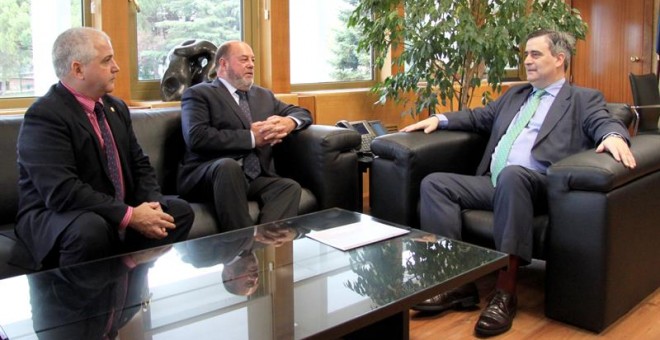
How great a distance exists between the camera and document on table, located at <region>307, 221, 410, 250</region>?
2.06 m

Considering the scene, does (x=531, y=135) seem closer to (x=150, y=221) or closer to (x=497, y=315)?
(x=497, y=315)

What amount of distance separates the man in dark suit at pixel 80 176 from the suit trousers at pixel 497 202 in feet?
3.27

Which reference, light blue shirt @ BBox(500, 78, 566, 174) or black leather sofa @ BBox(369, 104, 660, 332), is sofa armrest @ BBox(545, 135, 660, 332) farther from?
light blue shirt @ BBox(500, 78, 566, 174)

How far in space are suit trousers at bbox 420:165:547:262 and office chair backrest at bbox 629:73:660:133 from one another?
272 centimetres

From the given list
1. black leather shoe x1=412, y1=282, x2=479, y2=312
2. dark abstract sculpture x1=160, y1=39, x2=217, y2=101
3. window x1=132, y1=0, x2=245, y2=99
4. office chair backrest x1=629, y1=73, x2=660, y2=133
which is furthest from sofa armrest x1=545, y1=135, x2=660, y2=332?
office chair backrest x1=629, y1=73, x2=660, y2=133

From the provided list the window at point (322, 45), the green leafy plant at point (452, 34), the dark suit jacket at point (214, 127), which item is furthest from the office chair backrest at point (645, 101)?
the dark suit jacket at point (214, 127)

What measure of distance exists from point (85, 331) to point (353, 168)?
1831mm

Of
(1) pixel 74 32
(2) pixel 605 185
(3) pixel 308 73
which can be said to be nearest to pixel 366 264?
(2) pixel 605 185

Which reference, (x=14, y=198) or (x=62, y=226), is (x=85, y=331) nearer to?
(x=62, y=226)

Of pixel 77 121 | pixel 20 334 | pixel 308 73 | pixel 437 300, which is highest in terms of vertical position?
pixel 308 73

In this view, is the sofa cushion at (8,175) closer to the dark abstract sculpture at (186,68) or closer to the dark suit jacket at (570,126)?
the dark abstract sculpture at (186,68)

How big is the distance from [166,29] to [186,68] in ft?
1.21

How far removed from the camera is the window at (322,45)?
4.44m

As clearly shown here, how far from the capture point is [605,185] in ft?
7.37
